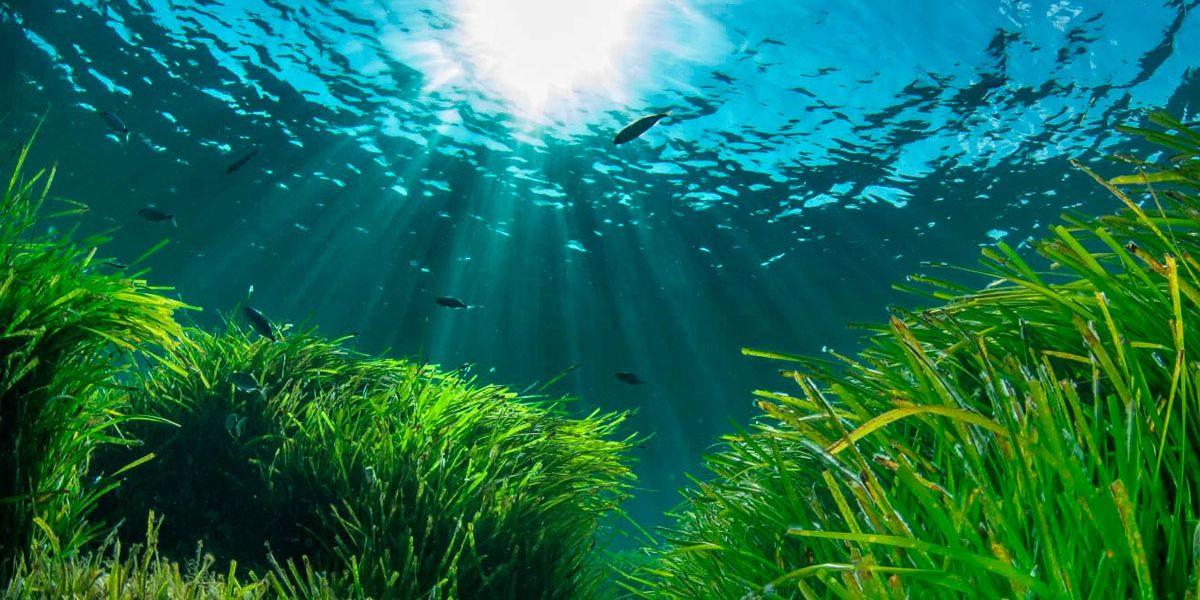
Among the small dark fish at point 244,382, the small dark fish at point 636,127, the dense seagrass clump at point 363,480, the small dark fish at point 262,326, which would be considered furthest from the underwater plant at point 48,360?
the small dark fish at point 636,127

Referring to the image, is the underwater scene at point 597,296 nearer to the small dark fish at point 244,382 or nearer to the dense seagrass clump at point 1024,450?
the dense seagrass clump at point 1024,450

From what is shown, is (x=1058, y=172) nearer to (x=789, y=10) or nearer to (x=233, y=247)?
(x=789, y=10)

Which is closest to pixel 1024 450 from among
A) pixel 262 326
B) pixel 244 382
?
pixel 244 382

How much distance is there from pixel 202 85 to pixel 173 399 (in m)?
12.5

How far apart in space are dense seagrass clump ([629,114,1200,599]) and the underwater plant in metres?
2.40

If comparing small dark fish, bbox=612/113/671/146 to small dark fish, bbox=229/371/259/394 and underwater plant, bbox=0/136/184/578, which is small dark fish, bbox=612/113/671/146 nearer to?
small dark fish, bbox=229/371/259/394

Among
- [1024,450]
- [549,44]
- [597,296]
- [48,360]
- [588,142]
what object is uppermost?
[1024,450]

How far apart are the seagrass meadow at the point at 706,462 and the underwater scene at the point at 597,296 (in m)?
0.02

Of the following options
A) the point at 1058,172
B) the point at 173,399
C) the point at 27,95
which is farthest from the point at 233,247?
the point at 1058,172

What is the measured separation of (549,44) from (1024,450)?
36.7ft

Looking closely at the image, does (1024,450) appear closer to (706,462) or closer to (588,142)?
(706,462)

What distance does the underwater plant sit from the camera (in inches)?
81.2

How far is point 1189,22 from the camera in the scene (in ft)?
29.7

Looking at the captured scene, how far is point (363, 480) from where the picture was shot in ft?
10.6
